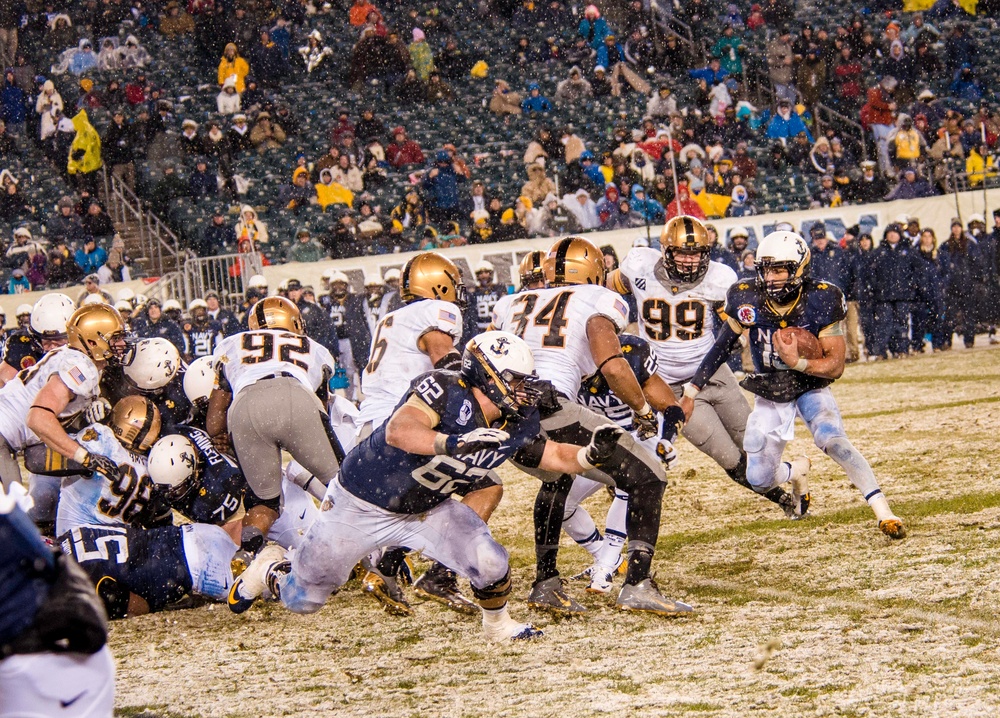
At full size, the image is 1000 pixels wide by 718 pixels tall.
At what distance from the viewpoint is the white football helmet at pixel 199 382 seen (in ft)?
22.6

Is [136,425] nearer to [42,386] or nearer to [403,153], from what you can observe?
[42,386]

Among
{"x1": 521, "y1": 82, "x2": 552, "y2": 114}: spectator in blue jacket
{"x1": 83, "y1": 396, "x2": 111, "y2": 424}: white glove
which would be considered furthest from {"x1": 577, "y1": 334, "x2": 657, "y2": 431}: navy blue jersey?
{"x1": 521, "y1": 82, "x2": 552, "y2": 114}: spectator in blue jacket

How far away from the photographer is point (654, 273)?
752 cm

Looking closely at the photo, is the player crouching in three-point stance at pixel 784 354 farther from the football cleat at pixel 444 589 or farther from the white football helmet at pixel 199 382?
the white football helmet at pixel 199 382

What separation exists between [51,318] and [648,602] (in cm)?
440

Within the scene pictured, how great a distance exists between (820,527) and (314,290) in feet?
36.0

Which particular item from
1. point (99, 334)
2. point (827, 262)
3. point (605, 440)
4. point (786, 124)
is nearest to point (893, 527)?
point (605, 440)

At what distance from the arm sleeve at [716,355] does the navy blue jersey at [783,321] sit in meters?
0.10

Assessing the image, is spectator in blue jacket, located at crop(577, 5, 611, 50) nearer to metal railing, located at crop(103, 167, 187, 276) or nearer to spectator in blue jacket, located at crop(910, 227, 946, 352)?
spectator in blue jacket, located at crop(910, 227, 946, 352)

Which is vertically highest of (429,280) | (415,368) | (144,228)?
(144,228)

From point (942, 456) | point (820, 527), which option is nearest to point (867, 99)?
point (942, 456)

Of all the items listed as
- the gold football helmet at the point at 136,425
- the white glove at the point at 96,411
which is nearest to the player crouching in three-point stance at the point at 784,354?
the gold football helmet at the point at 136,425

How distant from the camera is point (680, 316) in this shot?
7434 millimetres

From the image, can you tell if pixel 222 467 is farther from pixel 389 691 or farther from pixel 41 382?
pixel 389 691
